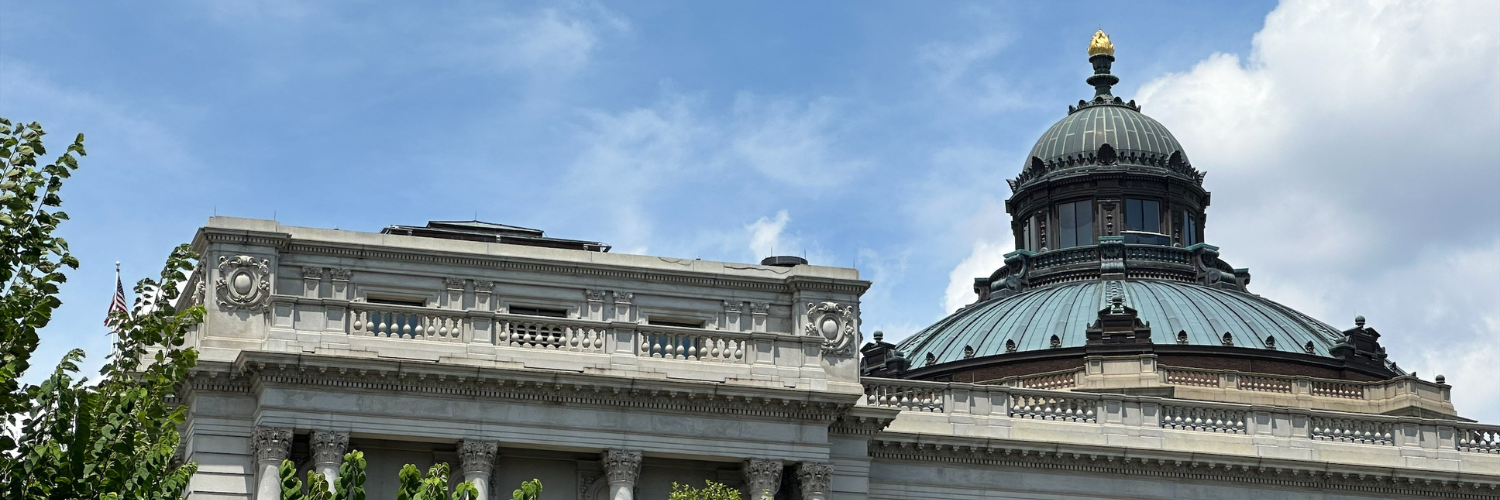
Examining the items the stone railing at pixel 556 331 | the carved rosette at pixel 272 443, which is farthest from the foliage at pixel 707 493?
the carved rosette at pixel 272 443

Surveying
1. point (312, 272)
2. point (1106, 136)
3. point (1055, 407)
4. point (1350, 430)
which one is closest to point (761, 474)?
point (1055, 407)

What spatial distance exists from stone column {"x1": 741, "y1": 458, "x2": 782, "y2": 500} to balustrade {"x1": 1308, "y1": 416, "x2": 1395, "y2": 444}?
17.3m

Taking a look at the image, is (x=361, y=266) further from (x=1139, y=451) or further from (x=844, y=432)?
(x=1139, y=451)

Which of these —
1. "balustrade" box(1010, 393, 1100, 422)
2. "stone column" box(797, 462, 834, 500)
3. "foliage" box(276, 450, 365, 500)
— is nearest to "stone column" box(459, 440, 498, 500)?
"stone column" box(797, 462, 834, 500)

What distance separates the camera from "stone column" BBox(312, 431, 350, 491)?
5372 centimetres

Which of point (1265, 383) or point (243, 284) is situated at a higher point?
point (1265, 383)

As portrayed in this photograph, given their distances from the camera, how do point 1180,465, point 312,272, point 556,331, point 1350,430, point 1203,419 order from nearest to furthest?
point 556,331, point 312,272, point 1180,465, point 1203,419, point 1350,430

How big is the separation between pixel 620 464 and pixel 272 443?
27.5 feet

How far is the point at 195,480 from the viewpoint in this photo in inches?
2127

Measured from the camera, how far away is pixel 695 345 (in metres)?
57.9

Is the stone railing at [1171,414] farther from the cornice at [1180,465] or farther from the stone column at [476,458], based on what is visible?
the stone column at [476,458]

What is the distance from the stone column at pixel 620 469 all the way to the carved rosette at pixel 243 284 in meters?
9.18

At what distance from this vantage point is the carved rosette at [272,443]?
175 ft

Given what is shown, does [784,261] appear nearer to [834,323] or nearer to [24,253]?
[834,323]
